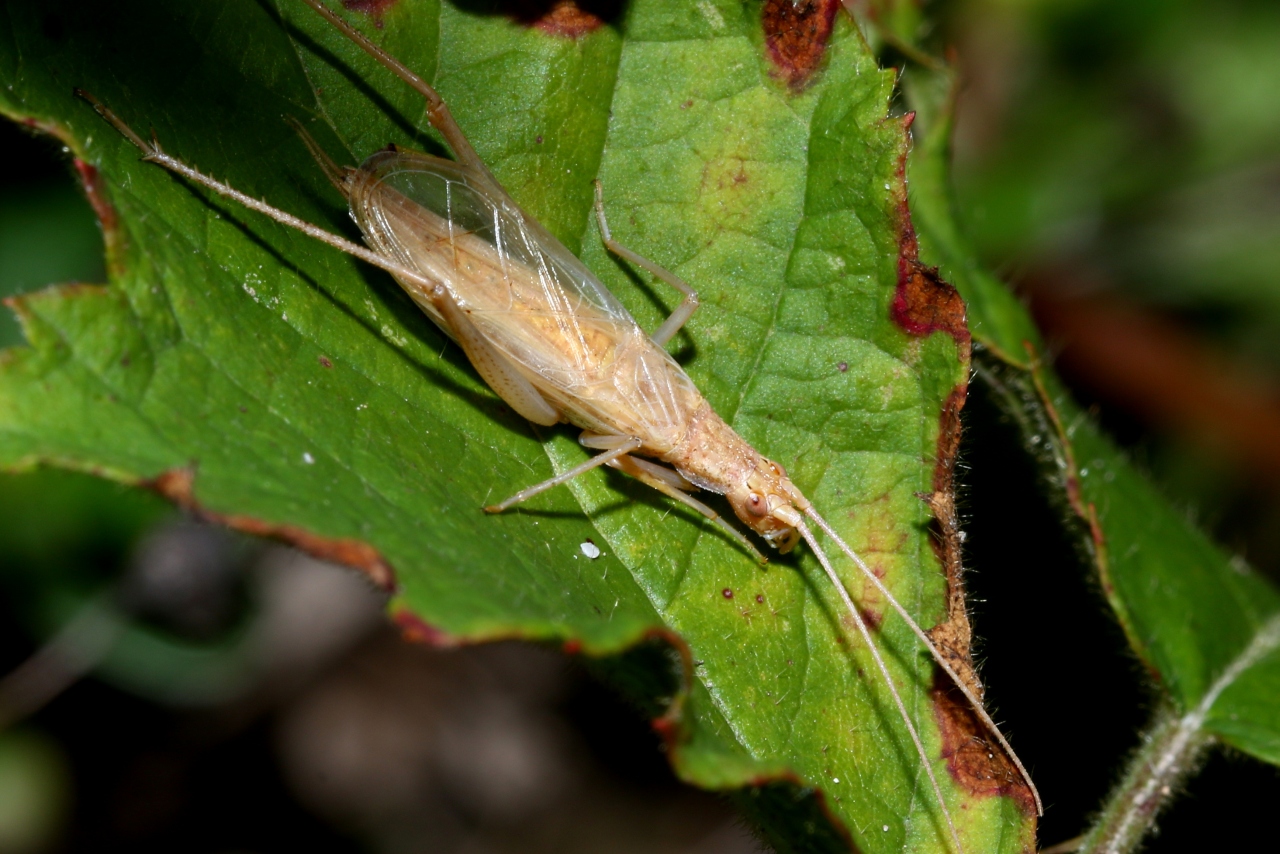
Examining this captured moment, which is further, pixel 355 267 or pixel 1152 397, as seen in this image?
pixel 1152 397

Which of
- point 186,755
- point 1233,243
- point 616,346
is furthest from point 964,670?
point 1233,243

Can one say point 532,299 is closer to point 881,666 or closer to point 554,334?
point 554,334

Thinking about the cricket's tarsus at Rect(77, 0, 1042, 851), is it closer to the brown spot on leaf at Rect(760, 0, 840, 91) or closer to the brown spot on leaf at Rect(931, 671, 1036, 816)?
the brown spot on leaf at Rect(931, 671, 1036, 816)

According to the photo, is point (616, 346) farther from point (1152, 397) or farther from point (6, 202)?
point (1152, 397)

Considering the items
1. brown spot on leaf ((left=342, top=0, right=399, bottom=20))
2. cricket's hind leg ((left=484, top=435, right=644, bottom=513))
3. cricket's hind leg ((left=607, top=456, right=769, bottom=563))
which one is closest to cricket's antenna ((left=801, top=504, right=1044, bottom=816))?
cricket's hind leg ((left=607, top=456, right=769, bottom=563))

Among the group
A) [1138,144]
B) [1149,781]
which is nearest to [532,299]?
[1149,781]
